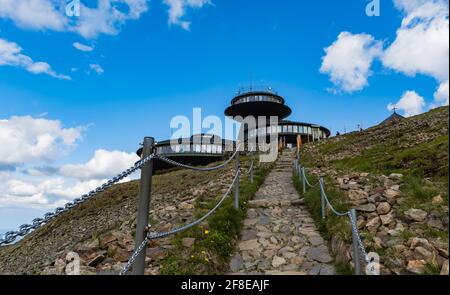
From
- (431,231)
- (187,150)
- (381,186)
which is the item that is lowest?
(431,231)

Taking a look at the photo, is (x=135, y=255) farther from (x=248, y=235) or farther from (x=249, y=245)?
(x=248, y=235)

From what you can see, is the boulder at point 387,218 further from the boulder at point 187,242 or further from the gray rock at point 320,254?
the boulder at point 187,242

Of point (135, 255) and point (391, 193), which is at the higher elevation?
point (391, 193)

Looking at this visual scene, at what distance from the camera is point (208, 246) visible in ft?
18.2

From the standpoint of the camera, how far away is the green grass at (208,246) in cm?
488

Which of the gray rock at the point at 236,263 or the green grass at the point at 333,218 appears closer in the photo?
the green grass at the point at 333,218

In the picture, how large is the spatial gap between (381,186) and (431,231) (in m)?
2.87

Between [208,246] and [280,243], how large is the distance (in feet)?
5.69

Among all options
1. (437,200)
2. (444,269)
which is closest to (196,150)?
(437,200)

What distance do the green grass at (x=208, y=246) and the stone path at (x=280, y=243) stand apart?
246 mm

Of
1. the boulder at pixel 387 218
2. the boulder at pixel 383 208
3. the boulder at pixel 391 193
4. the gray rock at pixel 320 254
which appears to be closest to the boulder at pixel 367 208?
the boulder at pixel 383 208

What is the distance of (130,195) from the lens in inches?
822
